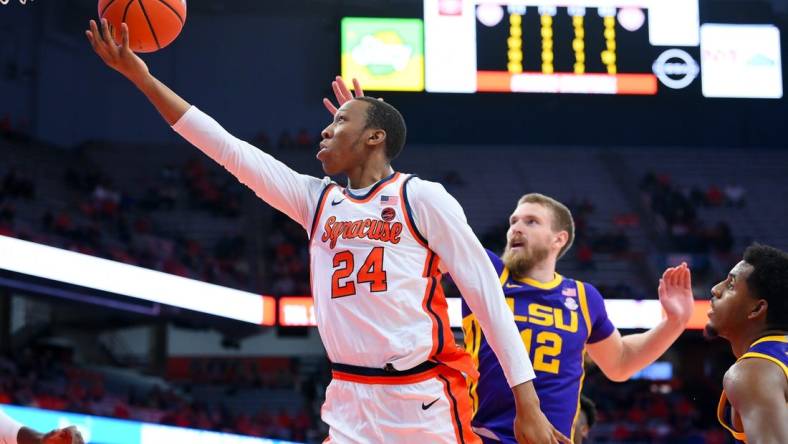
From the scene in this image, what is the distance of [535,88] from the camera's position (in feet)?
47.5

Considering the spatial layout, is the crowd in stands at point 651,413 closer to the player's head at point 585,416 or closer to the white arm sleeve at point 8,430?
the player's head at point 585,416

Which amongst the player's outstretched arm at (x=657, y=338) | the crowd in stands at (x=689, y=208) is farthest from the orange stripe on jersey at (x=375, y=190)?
the crowd in stands at (x=689, y=208)

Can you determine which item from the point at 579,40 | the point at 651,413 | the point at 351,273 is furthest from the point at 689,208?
the point at 351,273

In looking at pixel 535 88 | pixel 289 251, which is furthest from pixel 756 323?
pixel 289 251

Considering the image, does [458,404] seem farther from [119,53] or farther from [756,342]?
[119,53]

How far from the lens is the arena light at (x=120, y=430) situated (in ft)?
42.6

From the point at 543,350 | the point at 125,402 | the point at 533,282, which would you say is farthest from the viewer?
the point at 125,402

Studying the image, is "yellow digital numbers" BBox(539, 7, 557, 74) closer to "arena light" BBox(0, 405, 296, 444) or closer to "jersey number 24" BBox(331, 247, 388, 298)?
"arena light" BBox(0, 405, 296, 444)

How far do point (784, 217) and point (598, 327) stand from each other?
18.8 meters

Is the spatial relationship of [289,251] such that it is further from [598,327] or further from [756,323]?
[756,323]

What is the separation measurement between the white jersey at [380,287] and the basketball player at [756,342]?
952mm

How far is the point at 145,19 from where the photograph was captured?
13.7 ft

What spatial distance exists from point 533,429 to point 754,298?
107 cm

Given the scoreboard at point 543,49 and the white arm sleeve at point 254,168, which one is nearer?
the white arm sleeve at point 254,168
